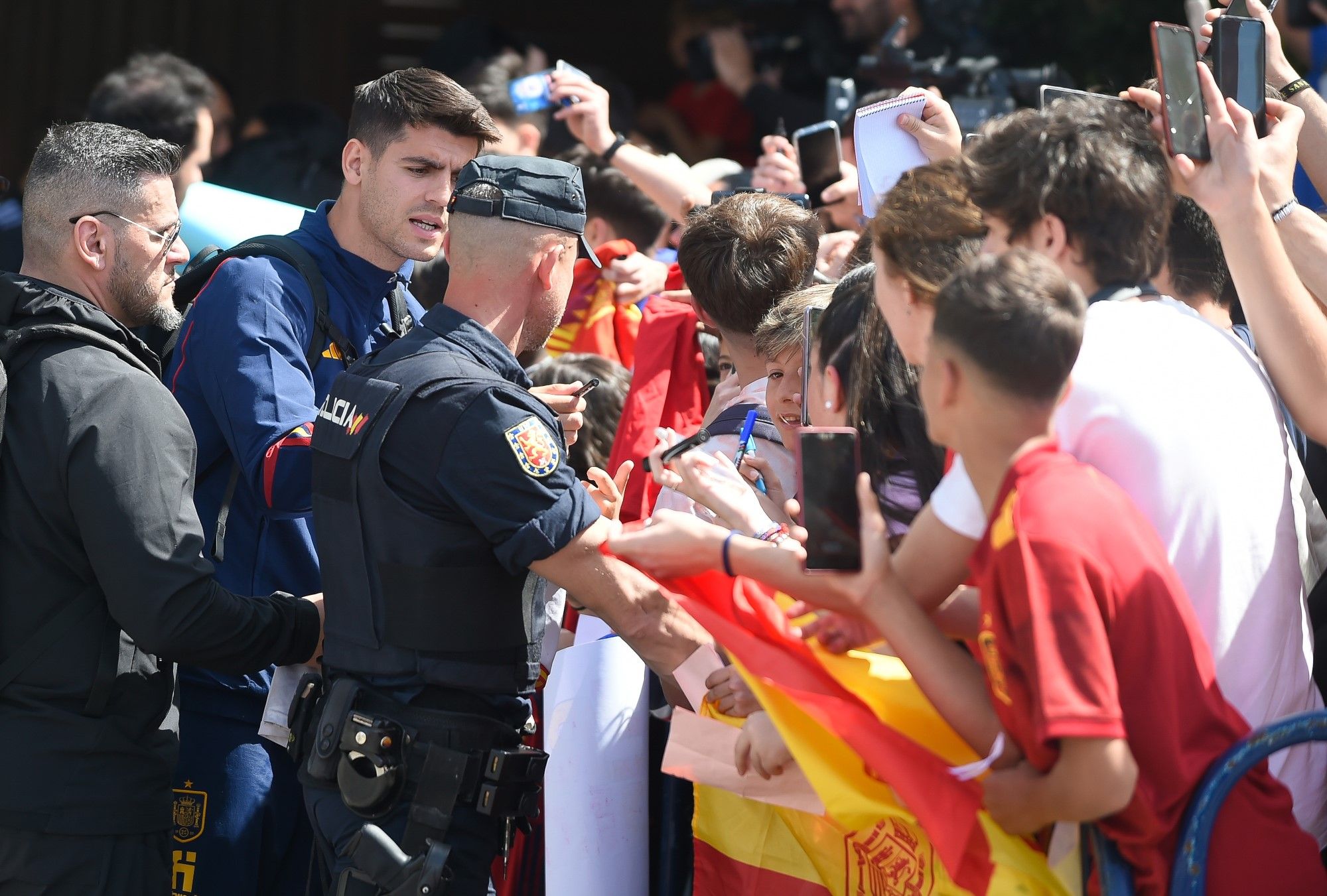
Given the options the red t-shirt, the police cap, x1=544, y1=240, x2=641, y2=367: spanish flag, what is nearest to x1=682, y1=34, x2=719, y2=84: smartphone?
x1=544, y1=240, x2=641, y2=367: spanish flag

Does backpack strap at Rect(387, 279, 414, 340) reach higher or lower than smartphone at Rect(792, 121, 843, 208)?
lower

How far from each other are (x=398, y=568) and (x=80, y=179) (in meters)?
1.19

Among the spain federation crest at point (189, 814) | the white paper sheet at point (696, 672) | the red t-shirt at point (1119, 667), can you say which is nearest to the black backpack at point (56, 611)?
the spain federation crest at point (189, 814)

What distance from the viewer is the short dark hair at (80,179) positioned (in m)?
2.89

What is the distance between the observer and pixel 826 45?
6641mm

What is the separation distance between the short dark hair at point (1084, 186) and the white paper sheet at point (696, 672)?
38.7 inches

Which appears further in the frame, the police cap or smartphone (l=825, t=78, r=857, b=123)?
smartphone (l=825, t=78, r=857, b=123)

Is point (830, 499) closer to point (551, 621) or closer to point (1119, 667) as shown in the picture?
point (1119, 667)

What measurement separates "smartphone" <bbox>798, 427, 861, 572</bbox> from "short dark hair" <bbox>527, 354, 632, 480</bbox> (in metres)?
2.00

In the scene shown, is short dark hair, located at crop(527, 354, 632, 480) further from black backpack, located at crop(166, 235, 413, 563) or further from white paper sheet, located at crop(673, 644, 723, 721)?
white paper sheet, located at crop(673, 644, 723, 721)

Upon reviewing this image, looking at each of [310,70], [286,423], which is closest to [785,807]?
[286,423]

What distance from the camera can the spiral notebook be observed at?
2859mm

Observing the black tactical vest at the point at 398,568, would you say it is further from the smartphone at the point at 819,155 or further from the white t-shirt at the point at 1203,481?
the smartphone at the point at 819,155

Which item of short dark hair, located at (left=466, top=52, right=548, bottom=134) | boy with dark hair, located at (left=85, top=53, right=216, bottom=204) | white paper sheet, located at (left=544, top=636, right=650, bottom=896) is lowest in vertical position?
white paper sheet, located at (left=544, top=636, right=650, bottom=896)
